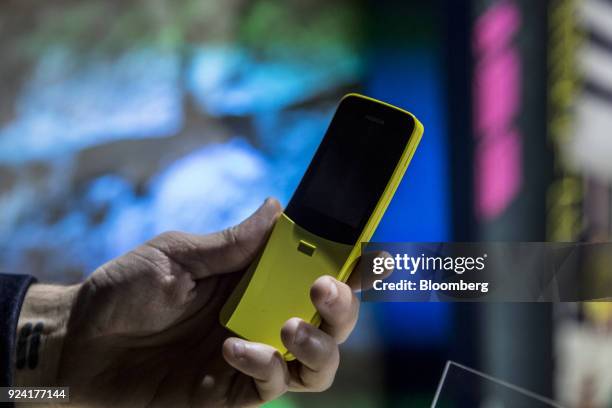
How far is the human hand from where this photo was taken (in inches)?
28.3

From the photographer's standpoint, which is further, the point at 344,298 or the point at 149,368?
the point at 149,368

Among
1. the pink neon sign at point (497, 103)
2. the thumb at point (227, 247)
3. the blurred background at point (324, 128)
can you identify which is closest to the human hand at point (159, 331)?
the thumb at point (227, 247)

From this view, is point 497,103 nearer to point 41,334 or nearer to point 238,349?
point 238,349

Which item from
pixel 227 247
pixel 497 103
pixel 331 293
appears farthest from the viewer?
pixel 497 103

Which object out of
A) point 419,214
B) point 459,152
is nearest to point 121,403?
point 419,214

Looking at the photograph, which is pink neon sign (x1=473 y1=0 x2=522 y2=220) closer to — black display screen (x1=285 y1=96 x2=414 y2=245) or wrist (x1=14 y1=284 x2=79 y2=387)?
black display screen (x1=285 y1=96 x2=414 y2=245)

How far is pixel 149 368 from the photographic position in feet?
2.44

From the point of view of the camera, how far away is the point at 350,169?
684mm

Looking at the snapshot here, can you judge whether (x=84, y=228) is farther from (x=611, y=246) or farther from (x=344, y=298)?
(x=611, y=246)

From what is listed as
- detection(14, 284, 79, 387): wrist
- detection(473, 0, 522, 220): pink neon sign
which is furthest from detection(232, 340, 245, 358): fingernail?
detection(473, 0, 522, 220): pink neon sign

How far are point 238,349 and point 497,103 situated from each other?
23.0 inches

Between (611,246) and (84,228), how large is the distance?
761mm

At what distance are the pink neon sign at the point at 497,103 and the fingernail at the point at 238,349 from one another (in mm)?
483

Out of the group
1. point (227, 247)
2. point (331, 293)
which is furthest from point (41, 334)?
point (331, 293)
